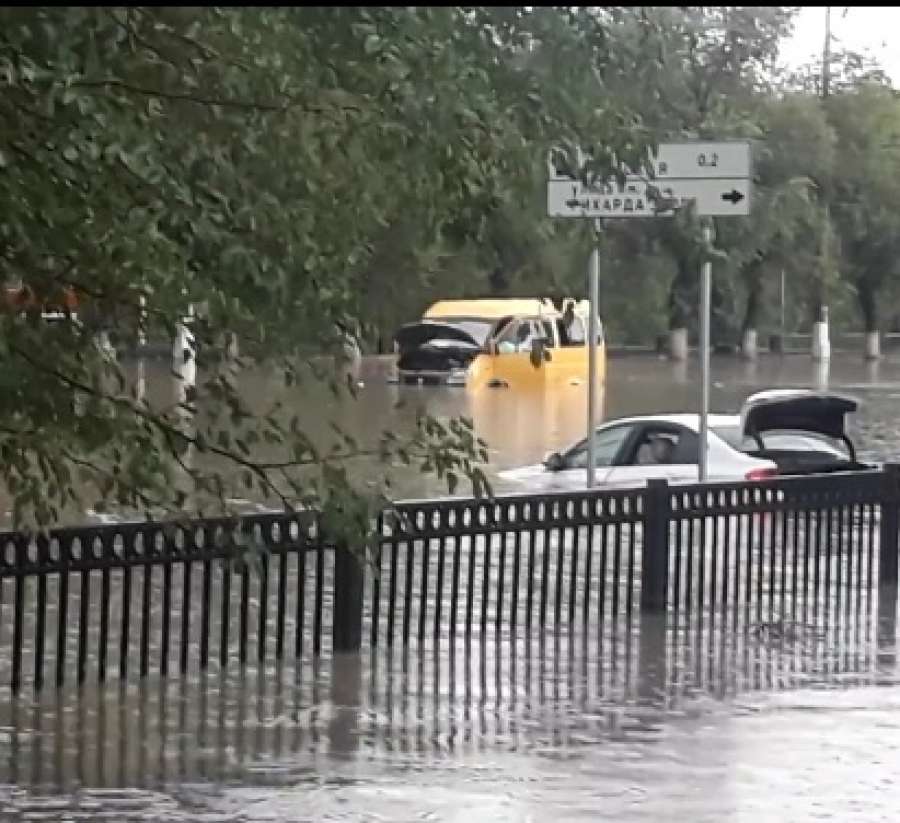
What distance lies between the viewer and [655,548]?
41.6 feet

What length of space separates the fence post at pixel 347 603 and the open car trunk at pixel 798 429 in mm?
9437

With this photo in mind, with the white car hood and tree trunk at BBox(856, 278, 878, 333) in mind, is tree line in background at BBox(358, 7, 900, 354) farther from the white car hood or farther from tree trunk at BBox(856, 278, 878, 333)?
the white car hood

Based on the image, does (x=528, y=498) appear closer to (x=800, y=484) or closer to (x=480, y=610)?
(x=480, y=610)

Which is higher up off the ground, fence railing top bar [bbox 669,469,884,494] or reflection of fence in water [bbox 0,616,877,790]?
fence railing top bar [bbox 669,469,884,494]

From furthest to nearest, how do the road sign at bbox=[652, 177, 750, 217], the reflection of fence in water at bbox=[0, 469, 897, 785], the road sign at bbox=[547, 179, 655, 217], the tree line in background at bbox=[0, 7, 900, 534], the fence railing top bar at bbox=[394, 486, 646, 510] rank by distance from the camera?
1. the road sign at bbox=[652, 177, 750, 217]
2. the fence railing top bar at bbox=[394, 486, 646, 510]
3. the reflection of fence in water at bbox=[0, 469, 897, 785]
4. the road sign at bbox=[547, 179, 655, 217]
5. the tree line in background at bbox=[0, 7, 900, 534]

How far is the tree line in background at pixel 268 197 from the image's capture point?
5.64 metres

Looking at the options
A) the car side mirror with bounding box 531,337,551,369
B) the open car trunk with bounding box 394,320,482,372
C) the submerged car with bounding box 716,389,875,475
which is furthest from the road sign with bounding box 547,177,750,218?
the open car trunk with bounding box 394,320,482,372


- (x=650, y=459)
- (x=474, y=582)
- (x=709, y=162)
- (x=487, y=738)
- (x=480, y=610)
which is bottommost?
(x=487, y=738)

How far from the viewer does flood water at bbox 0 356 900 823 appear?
788 cm

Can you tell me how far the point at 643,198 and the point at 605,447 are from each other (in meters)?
11.8

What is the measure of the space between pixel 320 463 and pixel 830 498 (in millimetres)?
7885

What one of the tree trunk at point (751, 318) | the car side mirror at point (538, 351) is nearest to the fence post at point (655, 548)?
the car side mirror at point (538, 351)

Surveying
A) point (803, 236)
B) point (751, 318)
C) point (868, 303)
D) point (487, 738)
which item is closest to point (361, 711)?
point (487, 738)

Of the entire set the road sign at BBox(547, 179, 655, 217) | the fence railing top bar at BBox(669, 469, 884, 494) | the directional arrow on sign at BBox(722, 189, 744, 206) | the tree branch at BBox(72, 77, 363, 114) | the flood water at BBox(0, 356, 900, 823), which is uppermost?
the directional arrow on sign at BBox(722, 189, 744, 206)
